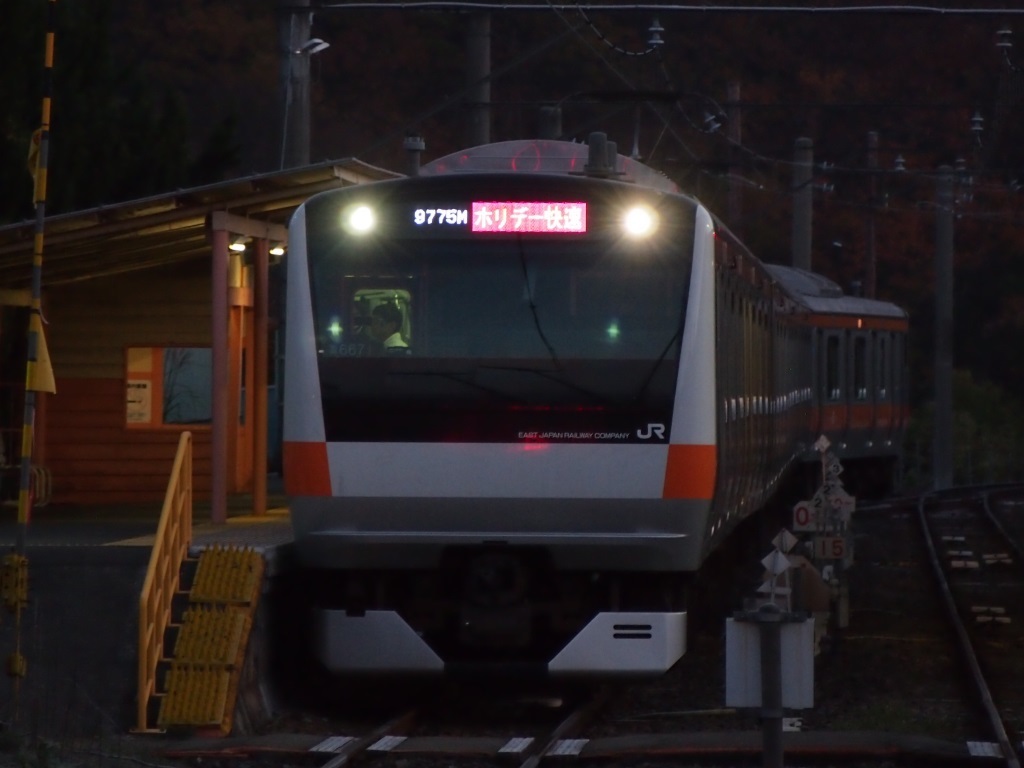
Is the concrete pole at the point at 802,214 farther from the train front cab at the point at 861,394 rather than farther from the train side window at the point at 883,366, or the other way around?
the train side window at the point at 883,366

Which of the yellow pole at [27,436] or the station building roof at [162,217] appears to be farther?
the station building roof at [162,217]

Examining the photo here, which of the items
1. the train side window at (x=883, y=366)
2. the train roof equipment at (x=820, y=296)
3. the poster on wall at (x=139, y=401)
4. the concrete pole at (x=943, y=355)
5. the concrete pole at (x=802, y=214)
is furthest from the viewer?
the concrete pole at (x=943, y=355)

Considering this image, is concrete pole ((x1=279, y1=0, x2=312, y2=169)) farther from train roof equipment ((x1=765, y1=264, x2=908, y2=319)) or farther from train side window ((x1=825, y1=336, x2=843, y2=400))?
train side window ((x1=825, y1=336, x2=843, y2=400))

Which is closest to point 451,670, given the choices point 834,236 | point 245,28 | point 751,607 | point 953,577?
point 751,607

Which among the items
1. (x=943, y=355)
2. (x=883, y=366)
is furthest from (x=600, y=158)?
(x=943, y=355)

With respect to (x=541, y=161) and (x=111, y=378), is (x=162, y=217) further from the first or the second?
(x=111, y=378)

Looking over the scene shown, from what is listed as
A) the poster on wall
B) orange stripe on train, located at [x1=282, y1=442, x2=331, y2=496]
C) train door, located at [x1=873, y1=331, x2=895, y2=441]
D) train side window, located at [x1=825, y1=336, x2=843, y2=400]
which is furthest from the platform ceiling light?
train door, located at [x1=873, y1=331, x2=895, y2=441]

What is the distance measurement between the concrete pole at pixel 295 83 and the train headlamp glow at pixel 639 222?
18.1ft

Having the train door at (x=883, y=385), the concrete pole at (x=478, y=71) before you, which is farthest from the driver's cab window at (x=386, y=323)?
the train door at (x=883, y=385)

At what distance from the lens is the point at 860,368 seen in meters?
27.5

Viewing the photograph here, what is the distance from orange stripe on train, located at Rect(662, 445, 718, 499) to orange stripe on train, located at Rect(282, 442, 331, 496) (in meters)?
1.78

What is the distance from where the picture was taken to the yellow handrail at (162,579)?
32.3 feet

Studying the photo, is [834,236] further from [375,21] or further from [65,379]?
[65,379]

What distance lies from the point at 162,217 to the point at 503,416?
14.9ft
